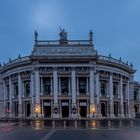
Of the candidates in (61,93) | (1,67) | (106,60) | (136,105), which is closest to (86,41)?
(106,60)

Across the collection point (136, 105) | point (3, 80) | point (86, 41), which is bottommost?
point (136, 105)

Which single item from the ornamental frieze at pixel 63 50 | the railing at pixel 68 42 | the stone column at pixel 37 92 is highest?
the railing at pixel 68 42

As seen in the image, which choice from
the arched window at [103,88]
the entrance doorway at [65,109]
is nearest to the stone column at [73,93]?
the entrance doorway at [65,109]

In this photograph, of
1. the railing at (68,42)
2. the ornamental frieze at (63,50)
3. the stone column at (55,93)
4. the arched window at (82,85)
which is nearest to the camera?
the stone column at (55,93)

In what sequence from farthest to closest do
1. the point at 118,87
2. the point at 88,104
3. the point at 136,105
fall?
the point at 136,105 < the point at 118,87 < the point at 88,104

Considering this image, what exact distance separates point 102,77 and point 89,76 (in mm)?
6510

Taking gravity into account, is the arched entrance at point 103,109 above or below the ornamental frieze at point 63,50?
below

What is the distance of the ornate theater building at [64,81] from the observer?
89.6 m

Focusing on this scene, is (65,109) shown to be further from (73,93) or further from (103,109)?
(103,109)

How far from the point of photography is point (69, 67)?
90.5 metres

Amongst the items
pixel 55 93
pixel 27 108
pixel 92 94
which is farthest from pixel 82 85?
pixel 27 108

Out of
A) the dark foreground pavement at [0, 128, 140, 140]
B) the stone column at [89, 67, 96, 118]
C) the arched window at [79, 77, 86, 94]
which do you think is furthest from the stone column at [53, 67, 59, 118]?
the dark foreground pavement at [0, 128, 140, 140]

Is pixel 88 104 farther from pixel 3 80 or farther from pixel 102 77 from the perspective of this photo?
pixel 3 80

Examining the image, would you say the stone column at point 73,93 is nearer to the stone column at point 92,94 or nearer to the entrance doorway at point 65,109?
the entrance doorway at point 65,109
